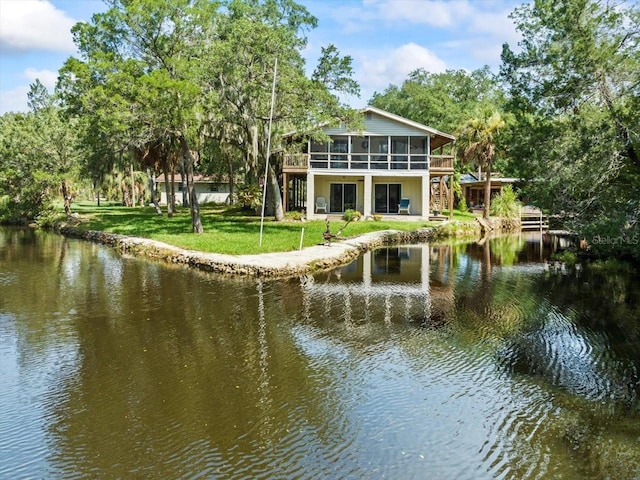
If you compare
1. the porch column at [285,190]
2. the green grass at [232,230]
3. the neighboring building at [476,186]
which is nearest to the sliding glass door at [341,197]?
the porch column at [285,190]

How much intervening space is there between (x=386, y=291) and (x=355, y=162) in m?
17.9

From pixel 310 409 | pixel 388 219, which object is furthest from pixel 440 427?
pixel 388 219

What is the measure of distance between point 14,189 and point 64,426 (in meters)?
33.2

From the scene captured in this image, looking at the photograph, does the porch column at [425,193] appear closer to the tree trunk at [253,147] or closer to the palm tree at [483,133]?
the palm tree at [483,133]

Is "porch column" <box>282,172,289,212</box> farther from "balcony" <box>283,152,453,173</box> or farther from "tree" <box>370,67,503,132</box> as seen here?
"tree" <box>370,67,503,132</box>

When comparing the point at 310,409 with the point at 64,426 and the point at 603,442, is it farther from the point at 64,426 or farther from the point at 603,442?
the point at 603,442

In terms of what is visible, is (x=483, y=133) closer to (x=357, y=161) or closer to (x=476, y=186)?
(x=357, y=161)

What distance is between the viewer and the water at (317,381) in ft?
18.7

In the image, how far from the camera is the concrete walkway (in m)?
15.9

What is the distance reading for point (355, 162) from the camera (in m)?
31.1

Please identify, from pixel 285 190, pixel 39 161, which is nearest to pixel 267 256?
pixel 285 190

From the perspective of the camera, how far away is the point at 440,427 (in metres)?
6.40

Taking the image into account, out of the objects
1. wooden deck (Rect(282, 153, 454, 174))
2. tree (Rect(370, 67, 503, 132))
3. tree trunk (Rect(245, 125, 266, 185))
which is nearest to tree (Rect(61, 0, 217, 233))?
tree trunk (Rect(245, 125, 266, 185))

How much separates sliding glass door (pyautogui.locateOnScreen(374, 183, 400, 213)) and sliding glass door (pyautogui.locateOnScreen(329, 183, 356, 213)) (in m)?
1.44
